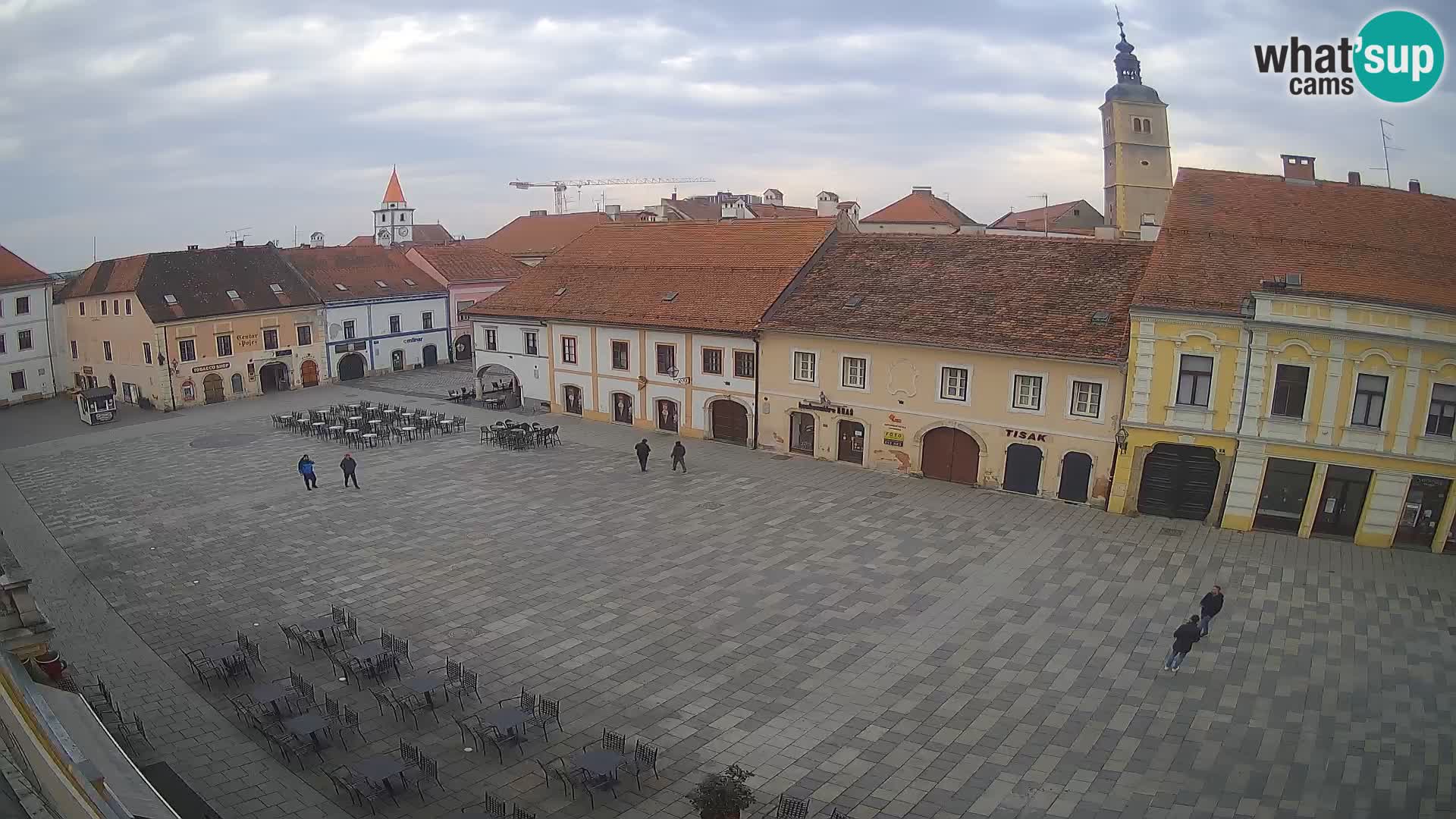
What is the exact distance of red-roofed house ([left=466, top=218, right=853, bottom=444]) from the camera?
→ 36188mm

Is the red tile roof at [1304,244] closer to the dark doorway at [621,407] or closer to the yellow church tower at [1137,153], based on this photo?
the dark doorway at [621,407]

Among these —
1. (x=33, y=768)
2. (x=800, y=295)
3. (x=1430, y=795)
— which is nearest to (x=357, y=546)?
(x=33, y=768)

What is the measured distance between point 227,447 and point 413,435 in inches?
295

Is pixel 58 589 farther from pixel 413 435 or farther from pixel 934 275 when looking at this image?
pixel 934 275

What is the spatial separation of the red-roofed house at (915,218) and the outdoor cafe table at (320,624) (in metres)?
52.8

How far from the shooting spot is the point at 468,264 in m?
62.8

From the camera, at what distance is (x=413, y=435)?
38031mm

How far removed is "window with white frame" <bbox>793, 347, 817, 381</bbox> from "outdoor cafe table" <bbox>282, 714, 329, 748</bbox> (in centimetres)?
2155

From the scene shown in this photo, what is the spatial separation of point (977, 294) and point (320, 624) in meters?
22.4

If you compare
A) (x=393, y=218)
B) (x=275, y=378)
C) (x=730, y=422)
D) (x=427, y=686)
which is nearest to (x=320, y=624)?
(x=427, y=686)

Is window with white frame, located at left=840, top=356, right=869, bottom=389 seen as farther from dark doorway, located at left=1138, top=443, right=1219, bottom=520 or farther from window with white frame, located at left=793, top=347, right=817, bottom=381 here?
dark doorway, located at left=1138, top=443, right=1219, bottom=520

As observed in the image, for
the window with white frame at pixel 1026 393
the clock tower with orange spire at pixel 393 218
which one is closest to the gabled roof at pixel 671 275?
the window with white frame at pixel 1026 393

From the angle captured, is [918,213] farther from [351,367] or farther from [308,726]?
[308,726]

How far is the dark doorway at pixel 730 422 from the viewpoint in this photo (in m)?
36.2
